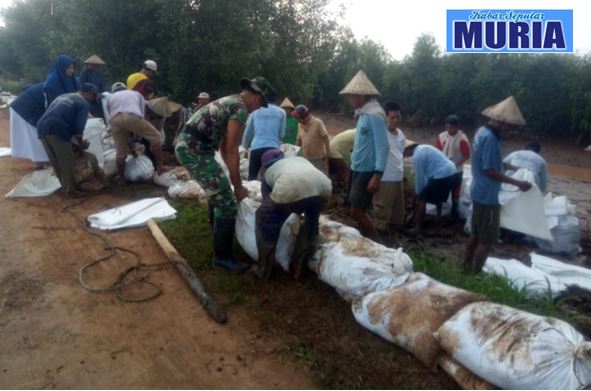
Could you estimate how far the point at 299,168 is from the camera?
11.0ft

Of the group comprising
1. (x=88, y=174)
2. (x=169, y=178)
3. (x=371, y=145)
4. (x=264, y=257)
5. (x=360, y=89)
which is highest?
(x=360, y=89)

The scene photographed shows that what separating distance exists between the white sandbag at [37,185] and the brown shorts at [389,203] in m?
4.46

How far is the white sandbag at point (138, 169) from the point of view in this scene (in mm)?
6297

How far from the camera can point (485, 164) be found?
3.71 metres

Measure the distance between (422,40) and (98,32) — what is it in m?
11.6

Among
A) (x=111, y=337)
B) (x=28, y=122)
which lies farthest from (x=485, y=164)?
(x=28, y=122)

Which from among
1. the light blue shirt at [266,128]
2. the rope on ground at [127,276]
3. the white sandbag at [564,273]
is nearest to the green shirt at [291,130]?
the light blue shirt at [266,128]

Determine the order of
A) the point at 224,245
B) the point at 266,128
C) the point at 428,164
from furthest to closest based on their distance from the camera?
the point at 428,164, the point at 266,128, the point at 224,245

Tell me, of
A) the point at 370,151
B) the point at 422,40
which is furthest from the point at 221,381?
the point at 422,40

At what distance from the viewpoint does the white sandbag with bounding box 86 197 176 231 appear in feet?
15.9

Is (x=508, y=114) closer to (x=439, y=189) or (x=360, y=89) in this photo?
(x=360, y=89)

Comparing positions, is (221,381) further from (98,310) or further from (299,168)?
(299,168)

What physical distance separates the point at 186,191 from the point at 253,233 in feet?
7.71

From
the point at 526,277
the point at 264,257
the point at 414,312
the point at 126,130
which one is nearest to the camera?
the point at 414,312
